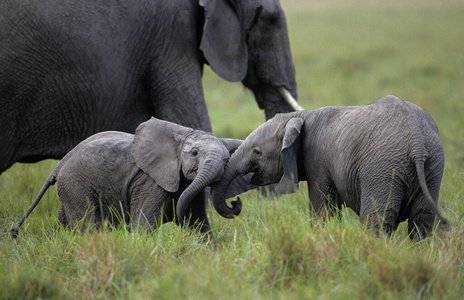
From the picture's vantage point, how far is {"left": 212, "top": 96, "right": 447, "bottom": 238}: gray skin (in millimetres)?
3773

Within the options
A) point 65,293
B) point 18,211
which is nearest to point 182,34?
point 18,211

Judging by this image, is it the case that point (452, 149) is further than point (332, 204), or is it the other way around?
point (452, 149)

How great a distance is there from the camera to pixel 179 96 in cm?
550

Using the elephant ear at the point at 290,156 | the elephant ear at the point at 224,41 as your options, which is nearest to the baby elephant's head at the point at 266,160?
the elephant ear at the point at 290,156

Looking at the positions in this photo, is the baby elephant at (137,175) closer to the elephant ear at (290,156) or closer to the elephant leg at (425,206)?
the elephant ear at (290,156)

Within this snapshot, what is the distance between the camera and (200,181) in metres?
4.09

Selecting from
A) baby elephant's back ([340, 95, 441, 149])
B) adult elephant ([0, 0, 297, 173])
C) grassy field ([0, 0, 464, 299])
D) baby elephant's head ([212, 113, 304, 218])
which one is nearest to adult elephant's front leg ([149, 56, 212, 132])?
adult elephant ([0, 0, 297, 173])

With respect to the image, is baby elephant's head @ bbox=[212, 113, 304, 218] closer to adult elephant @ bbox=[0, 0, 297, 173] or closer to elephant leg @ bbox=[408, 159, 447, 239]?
elephant leg @ bbox=[408, 159, 447, 239]

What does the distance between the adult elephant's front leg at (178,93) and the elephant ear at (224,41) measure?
0.27 m

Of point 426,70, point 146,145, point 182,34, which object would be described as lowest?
point 426,70

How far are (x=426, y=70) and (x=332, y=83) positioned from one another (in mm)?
2417

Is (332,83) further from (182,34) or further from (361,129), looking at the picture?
(361,129)

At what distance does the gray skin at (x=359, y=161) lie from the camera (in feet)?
12.4

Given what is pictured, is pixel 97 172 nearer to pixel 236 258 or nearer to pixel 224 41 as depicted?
pixel 236 258
